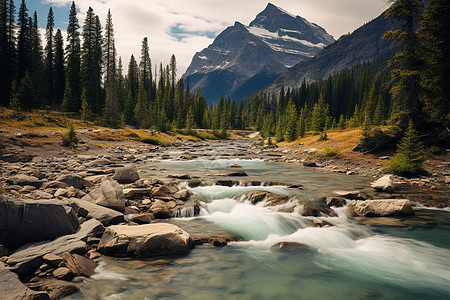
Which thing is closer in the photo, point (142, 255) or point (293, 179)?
point (142, 255)

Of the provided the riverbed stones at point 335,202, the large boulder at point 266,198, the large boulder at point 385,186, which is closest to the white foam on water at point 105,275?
the large boulder at point 266,198

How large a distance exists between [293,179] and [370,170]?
290 inches

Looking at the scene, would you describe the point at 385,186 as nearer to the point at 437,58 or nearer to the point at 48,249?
the point at 48,249

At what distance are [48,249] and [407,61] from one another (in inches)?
1117

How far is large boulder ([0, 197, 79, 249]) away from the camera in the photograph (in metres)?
6.08

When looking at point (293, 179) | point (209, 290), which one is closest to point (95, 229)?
point (209, 290)

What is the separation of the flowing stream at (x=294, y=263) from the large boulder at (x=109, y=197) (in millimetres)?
2550

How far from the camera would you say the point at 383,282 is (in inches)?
267

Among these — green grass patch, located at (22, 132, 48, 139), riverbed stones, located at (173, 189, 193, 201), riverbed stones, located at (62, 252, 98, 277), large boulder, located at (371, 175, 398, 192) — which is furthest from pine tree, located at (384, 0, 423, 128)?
green grass patch, located at (22, 132, 48, 139)

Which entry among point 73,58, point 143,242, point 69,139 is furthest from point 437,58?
point 73,58

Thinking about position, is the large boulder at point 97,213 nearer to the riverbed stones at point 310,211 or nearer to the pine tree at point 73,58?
the riverbed stones at point 310,211

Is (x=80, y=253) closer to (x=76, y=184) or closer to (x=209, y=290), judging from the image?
(x=209, y=290)

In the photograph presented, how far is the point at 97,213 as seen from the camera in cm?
888

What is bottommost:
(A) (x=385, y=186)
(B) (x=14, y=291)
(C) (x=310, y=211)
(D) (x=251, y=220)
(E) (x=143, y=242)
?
(D) (x=251, y=220)
